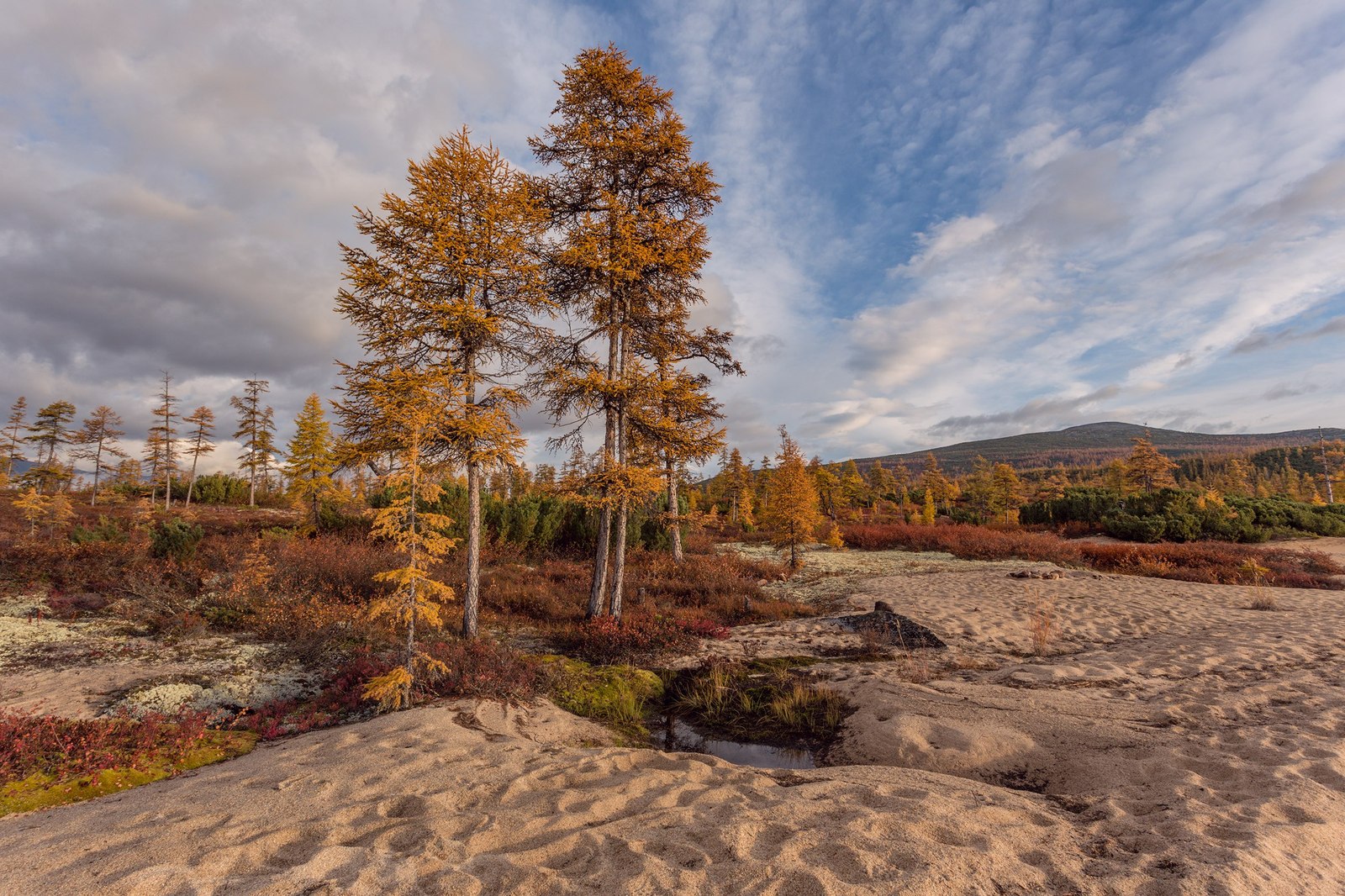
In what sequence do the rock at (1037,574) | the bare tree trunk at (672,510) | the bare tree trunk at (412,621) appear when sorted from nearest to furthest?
the bare tree trunk at (412,621)
the bare tree trunk at (672,510)
the rock at (1037,574)

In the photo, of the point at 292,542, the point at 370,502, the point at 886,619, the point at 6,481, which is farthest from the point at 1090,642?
the point at 6,481

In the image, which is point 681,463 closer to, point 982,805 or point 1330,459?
point 982,805

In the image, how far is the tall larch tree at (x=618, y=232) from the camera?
11.4 metres

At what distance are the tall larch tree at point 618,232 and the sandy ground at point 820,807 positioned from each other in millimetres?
6241

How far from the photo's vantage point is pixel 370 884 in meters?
3.17

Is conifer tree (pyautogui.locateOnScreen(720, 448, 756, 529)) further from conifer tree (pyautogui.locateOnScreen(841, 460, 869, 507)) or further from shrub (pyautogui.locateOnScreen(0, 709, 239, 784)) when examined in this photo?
shrub (pyautogui.locateOnScreen(0, 709, 239, 784))

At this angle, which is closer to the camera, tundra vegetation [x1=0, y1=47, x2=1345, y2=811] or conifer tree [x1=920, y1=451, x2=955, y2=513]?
tundra vegetation [x1=0, y1=47, x2=1345, y2=811]

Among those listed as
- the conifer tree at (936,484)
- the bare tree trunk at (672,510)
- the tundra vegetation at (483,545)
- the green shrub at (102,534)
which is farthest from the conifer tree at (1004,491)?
the green shrub at (102,534)

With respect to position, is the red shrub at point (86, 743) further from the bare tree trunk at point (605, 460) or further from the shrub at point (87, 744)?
the bare tree trunk at point (605, 460)

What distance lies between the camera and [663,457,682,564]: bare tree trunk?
12.5 m

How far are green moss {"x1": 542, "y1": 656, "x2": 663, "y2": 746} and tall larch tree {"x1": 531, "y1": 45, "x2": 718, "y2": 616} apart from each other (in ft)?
8.50

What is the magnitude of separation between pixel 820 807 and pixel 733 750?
311cm

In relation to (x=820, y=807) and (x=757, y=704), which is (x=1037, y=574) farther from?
(x=820, y=807)

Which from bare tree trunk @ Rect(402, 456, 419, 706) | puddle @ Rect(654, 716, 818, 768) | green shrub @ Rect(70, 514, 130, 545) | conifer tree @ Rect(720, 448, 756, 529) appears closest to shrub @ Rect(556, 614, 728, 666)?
puddle @ Rect(654, 716, 818, 768)
